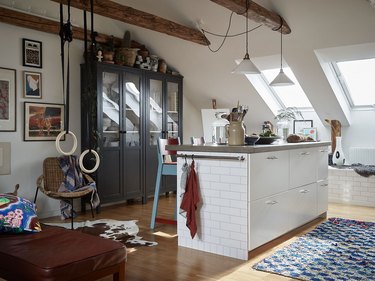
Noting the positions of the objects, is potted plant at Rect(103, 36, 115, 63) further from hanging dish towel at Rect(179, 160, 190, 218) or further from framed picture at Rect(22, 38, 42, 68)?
hanging dish towel at Rect(179, 160, 190, 218)

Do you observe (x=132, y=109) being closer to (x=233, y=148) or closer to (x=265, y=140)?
(x=265, y=140)

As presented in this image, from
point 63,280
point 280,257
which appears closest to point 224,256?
point 280,257

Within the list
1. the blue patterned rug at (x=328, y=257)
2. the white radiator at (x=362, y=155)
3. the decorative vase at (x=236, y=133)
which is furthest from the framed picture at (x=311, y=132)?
the decorative vase at (x=236, y=133)

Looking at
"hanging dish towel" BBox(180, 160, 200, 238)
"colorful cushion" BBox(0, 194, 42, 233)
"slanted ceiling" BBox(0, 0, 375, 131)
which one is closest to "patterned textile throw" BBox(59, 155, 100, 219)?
"hanging dish towel" BBox(180, 160, 200, 238)

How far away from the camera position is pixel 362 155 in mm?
6246

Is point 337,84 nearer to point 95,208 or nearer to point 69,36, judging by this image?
point 95,208

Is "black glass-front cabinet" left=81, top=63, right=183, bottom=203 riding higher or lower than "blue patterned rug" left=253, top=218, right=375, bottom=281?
higher

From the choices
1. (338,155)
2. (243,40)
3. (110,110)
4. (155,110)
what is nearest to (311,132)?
(338,155)

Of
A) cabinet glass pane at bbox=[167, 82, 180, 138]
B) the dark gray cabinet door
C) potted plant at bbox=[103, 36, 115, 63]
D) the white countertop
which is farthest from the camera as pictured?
cabinet glass pane at bbox=[167, 82, 180, 138]

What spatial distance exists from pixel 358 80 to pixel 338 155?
1.21 metres

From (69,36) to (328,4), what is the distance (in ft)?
10.7

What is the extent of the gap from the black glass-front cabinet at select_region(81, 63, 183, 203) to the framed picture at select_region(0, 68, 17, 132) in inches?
34.3

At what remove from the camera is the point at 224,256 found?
3373 millimetres

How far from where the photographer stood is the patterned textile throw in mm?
4816
